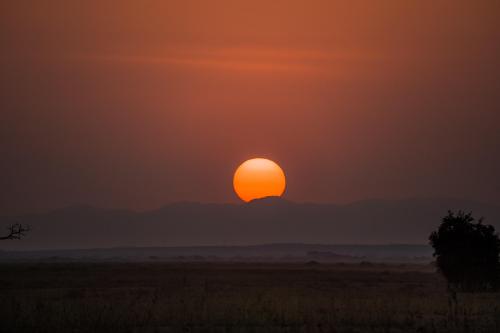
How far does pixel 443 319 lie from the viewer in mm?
32438

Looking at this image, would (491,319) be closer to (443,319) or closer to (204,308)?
(443,319)

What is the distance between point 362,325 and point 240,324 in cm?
448

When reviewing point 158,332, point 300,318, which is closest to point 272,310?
point 300,318

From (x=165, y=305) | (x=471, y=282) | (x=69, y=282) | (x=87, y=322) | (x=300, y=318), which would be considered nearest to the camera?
(x=87, y=322)

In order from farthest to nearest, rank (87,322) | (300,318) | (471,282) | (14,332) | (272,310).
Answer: (471,282) → (272,310) → (300,318) → (87,322) → (14,332)

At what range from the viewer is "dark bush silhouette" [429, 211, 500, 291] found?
172 ft

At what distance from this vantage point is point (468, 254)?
52.6 meters

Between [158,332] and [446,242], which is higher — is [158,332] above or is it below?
below

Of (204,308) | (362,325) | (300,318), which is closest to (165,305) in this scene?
(204,308)

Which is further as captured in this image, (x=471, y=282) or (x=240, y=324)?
(x=471, y=282)

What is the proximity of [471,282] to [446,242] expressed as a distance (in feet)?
9.75

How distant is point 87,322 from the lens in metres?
29.6

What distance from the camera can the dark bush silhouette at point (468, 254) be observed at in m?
52.5

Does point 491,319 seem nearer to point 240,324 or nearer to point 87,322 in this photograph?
point 240,324
